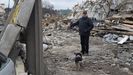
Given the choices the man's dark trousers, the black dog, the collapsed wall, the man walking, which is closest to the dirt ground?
the black dog

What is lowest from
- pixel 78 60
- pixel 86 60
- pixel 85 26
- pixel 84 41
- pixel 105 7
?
pixel 105 7

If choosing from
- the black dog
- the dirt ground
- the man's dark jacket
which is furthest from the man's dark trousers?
the black dog

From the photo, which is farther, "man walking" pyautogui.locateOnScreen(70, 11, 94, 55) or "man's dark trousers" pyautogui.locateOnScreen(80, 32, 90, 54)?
"man's dark trousers" pyautogui.locateOnScreen(80, 32, 90, 54)

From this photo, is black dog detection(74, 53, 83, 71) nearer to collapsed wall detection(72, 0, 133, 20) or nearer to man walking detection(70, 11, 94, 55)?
man walking detection(70, 11, 94, 55)

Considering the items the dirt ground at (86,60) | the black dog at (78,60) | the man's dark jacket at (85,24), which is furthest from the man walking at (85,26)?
the black dog at (78,60)

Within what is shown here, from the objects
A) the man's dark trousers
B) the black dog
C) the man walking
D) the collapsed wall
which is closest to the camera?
the black dog

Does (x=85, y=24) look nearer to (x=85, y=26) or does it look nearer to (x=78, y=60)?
(x=85, y=26)

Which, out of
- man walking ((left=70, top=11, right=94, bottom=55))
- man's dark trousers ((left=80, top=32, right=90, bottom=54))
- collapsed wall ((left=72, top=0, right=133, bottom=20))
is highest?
man walking ((left=70, top=11, right=94, bottom=55))

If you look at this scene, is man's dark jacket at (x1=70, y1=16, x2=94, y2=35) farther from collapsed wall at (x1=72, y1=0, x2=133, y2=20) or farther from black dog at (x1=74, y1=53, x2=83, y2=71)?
collapsed wall at (x1=72, y1=0, x2=133, y2=20)

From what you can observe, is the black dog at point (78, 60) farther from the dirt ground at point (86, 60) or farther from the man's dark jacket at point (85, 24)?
the man's dark jacket at point (85, 24)

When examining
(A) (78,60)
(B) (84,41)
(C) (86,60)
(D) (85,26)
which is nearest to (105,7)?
(B) (84,41)

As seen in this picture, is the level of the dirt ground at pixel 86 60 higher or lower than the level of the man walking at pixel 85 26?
lower

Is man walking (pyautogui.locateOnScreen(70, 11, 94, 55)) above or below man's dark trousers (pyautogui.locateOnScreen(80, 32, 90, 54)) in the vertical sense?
above

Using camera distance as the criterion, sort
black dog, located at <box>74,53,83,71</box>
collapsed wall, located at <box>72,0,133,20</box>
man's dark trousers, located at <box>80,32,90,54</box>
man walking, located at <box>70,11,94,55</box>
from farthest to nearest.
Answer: collapsed wall, located at <box>72,0,133,20</box> → man's dark trousers, located at <box>80,32,90,54</box> → man walking, located at <box>70,11,94,55</box> → black dog, located at <box>74,53,83,71</box>
